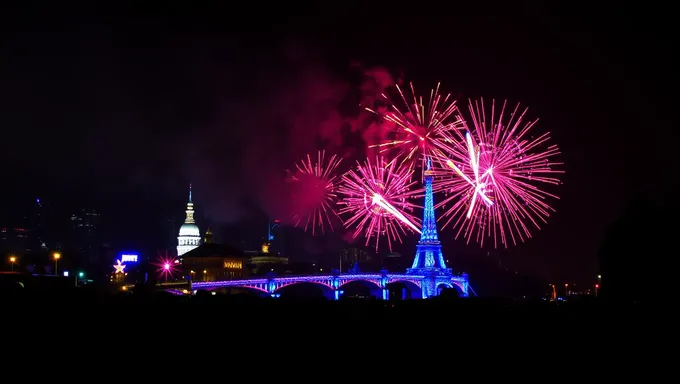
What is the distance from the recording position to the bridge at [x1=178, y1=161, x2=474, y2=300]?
12219 cm

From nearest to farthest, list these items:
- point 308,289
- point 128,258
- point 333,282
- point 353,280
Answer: point 128,258
point 333,282
point 353,280
point 308,289

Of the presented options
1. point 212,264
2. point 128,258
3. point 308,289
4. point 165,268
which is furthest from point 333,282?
point 212,264

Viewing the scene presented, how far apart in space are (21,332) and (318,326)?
13737 mm

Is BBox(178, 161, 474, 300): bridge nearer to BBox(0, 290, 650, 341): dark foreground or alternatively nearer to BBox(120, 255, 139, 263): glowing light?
BBox(120, 255, 139, 263): glowing light

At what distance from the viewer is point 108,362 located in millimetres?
24156

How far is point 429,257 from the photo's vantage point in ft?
444

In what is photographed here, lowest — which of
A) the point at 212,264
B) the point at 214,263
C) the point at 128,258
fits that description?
the point at 128,258

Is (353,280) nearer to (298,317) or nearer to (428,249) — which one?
(428,249)

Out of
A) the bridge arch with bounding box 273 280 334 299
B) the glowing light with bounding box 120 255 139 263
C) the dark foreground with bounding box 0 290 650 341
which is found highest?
the glowing light with bounding box 120 255 139 263

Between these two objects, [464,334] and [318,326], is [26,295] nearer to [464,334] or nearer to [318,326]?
[318,326]

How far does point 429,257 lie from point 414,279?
6.03m

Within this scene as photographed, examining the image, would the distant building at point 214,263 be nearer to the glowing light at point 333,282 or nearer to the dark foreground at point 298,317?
the glowing light at point 333,282

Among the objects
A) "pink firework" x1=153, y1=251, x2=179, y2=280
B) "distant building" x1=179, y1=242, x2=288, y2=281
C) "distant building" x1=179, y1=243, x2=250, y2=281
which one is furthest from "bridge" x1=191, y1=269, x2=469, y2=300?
"distant building" x1=179, y1=243, x2=250, y2=281

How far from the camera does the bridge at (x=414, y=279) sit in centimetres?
12219
